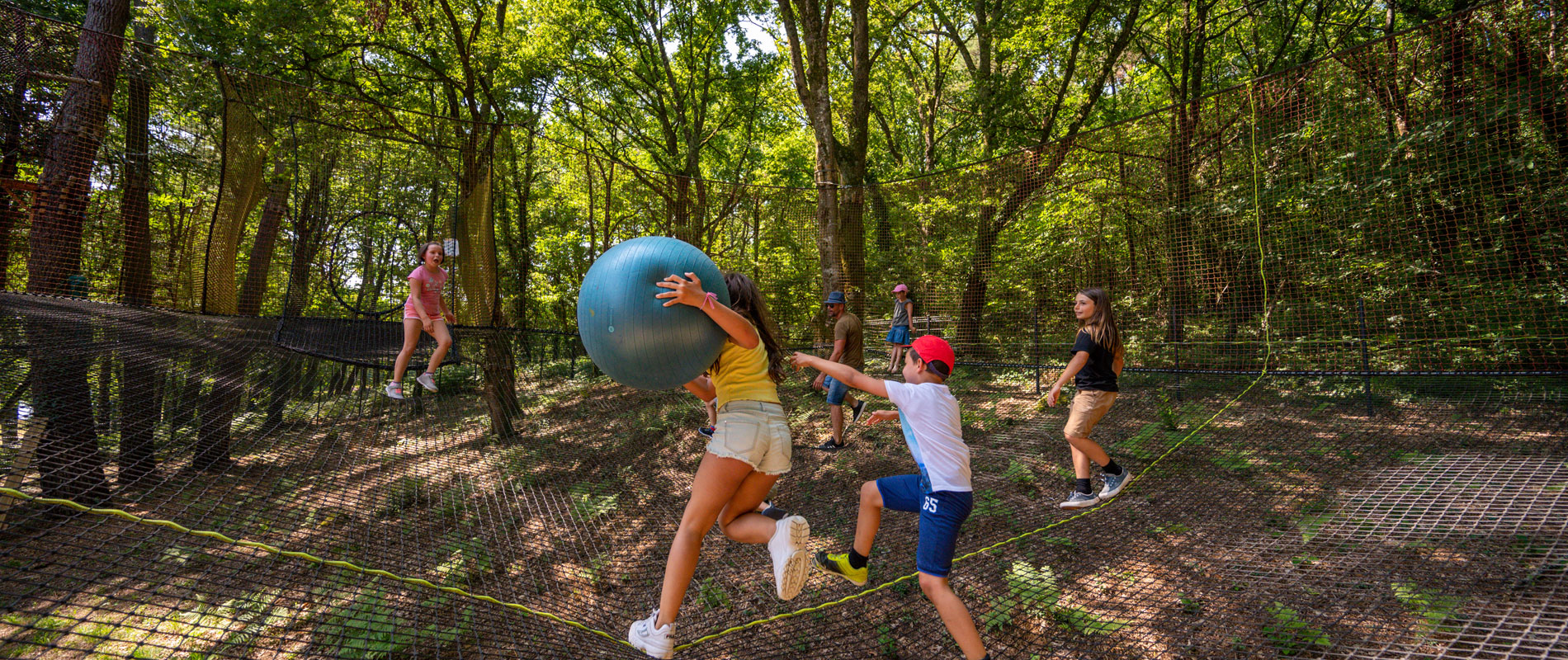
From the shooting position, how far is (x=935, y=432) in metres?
2.46

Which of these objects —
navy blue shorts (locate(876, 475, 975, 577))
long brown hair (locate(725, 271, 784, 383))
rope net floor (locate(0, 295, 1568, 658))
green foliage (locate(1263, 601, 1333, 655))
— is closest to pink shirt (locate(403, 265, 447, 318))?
rope net floor (locate(0, 295, 1568, 658))

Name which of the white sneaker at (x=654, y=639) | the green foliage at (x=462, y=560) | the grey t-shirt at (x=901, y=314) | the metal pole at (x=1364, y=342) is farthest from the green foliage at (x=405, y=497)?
the metal pole at (x=1364, y=342)

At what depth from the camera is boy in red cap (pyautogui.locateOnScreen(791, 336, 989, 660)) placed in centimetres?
233

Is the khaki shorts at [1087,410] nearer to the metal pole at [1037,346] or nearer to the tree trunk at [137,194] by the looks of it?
the metal pole at [1037,346]

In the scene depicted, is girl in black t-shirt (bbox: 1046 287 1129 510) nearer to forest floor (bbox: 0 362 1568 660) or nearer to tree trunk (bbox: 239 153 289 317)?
forest floor (bbox: 0 362 1568 660)

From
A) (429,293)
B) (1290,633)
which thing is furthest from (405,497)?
(1290,633)

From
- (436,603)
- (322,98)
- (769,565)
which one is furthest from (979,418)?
(322,98)

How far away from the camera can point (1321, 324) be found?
21.5 ft

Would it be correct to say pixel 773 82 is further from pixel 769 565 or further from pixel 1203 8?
pixel 769 565

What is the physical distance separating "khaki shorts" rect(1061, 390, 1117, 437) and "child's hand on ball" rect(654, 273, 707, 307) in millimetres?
2884

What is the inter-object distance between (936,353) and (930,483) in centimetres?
53

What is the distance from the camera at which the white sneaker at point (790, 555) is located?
7.59 feet

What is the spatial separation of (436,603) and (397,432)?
4.47 m

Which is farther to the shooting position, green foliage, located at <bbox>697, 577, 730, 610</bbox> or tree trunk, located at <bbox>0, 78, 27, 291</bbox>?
tree trunk, located at <bbox>0, 78, 27, 291</bbox>
